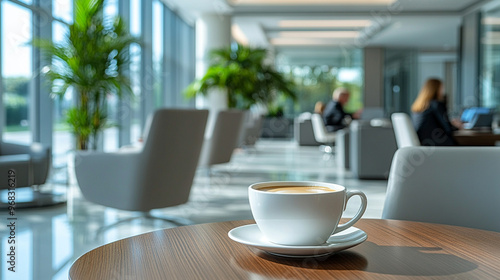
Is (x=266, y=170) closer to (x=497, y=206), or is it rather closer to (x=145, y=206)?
(x=145, y=206)

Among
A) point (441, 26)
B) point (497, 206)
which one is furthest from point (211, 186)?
point (441, 26)

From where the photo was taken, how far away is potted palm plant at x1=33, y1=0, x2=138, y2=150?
15.0ft

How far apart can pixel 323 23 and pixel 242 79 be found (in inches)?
182

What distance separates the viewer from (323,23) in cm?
1389

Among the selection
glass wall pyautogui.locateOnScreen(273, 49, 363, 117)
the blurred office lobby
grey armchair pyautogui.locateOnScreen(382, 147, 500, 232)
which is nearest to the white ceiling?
the blurred office lobby

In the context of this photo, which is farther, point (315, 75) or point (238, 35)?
point (315, 75)

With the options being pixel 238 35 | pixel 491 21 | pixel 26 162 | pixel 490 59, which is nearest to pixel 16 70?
pixel 26 162

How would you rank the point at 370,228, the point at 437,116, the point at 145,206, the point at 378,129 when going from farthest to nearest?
the point at 378,129, the point at 437,116, the point at 145,206, the point at 370,228

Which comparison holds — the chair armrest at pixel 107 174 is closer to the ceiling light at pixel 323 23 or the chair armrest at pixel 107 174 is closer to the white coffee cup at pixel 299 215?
the white coffee cup at pixel 299 215

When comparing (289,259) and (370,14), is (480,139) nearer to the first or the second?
(289,259)

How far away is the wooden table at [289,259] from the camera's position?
0.69 meters

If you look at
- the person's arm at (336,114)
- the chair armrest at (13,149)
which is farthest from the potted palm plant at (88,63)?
the person's arm at (336,114)

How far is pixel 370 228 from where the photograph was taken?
0.97 metres

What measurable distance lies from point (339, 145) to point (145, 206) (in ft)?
15.8
